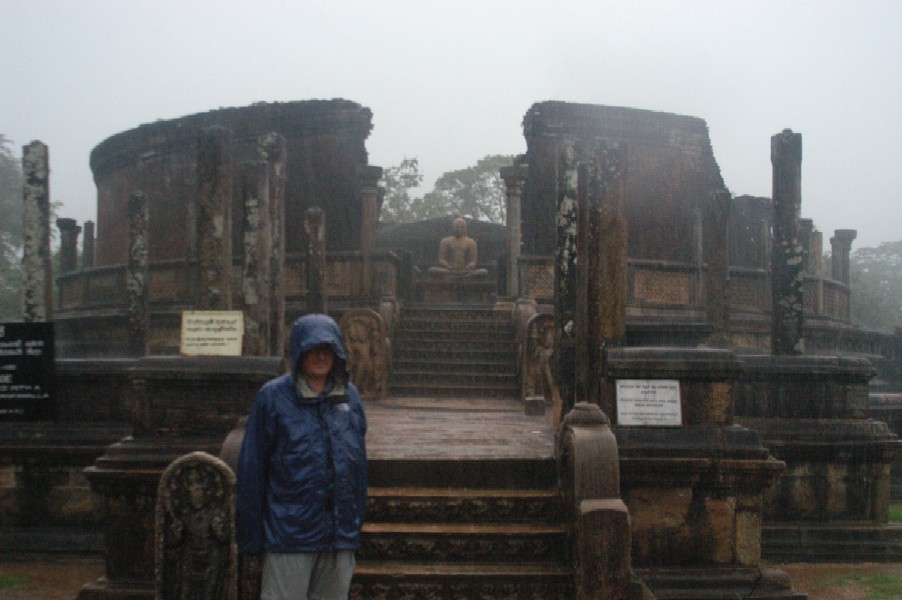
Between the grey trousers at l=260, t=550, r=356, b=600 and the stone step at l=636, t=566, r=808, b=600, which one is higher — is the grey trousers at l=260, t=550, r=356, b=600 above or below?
above

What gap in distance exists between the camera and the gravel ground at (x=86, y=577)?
25.6 ft

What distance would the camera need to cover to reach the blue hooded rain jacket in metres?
4.22

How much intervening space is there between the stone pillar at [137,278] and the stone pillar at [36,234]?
3.74 meters

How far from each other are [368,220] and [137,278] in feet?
19.6

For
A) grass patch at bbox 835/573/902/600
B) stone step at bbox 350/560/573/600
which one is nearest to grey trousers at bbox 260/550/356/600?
stone step at bbox 350/560/573/600

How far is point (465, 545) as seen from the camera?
6.60 metres

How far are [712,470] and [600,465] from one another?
1.45 m

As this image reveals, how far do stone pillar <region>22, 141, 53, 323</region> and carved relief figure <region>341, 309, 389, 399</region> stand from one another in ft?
12.7

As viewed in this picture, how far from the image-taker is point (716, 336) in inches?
599

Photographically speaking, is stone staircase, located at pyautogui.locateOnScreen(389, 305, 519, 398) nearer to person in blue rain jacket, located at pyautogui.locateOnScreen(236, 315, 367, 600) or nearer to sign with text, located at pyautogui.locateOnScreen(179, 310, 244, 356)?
sign with text, located at pyautogui.locateOnScreen(179, 310, 244, 356)

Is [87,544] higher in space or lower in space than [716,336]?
lower

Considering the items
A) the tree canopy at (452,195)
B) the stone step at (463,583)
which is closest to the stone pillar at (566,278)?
the stone step at (463,583)

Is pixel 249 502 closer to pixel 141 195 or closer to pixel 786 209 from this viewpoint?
pixel 786 209

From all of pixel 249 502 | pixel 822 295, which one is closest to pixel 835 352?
pixel 822 295
